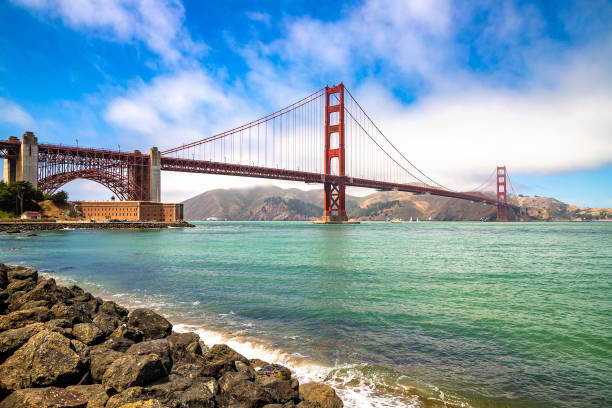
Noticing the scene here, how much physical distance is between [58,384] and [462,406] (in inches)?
188

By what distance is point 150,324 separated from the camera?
21.7ft

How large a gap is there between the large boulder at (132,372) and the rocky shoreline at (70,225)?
196 ft

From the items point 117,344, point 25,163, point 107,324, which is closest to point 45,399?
point 117,344

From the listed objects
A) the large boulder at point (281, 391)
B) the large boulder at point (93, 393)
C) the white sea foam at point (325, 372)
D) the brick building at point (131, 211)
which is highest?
the brick building at point (131, 211)

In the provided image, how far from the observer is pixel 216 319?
8.51m

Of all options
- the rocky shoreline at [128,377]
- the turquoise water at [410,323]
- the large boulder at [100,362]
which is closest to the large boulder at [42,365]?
the rocky shoreline at [128,377]

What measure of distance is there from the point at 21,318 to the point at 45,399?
290 centimetres

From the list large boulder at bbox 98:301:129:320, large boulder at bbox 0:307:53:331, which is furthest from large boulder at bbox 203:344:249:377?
large boulder at bbox 98:301:129:320

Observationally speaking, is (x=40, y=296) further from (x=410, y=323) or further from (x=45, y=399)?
(x=410, y=323)

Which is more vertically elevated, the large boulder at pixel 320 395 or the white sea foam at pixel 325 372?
the large boulder at pixel 320 395

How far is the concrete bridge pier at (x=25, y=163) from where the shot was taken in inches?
2495

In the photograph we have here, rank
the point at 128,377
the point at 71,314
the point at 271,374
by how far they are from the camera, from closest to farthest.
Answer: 1. the point at 128,377
2. the point at 271,374
3. the point at 71,314

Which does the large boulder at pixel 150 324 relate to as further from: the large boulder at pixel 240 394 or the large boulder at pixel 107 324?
the large boulder at pixel 240 394

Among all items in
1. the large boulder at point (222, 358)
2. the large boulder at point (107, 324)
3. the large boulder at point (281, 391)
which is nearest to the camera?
the large boulder at point (281, 391)
